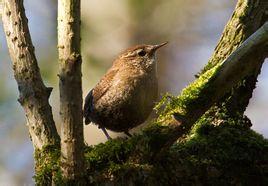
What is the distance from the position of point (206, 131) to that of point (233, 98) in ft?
1.50

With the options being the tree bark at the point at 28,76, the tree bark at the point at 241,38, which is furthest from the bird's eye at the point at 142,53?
the tree bark at the point at 28,76

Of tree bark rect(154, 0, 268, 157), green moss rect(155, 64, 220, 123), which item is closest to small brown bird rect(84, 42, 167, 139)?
tree bark rect(154, 0, 268, 157)

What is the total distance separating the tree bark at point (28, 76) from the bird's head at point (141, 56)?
1584mm

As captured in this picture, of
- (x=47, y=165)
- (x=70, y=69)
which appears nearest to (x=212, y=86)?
(x=70, y=69)

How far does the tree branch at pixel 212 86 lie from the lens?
12.1 feet

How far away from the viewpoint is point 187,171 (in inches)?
164

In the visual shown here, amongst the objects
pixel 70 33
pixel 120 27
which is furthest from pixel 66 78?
pixel 120 27

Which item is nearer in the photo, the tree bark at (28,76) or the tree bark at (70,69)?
the tree bark at (70,69)

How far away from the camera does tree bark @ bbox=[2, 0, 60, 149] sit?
4102 millimetres

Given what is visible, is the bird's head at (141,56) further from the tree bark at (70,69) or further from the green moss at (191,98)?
the tree bark at (70,69)

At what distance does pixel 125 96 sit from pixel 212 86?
1440 mm

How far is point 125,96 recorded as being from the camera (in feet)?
17.1

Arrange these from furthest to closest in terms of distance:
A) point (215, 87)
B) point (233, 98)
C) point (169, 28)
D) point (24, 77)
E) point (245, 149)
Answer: point (169, 28) → point (233, 98) → point (245, 149) → point (24, 77) → point (215, 87)

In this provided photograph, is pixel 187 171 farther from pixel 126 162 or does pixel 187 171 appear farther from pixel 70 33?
pixel 70 33
